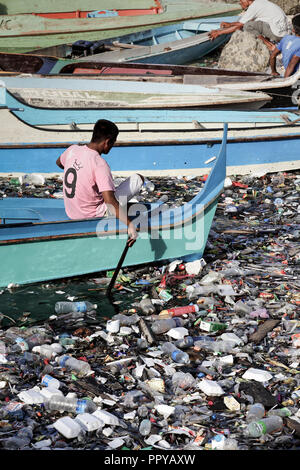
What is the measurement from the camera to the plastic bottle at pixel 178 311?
6.27 metres

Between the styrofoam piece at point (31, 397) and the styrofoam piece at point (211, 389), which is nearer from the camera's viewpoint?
the styrofoam piece at point (31, 397)

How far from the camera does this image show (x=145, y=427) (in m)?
4.57

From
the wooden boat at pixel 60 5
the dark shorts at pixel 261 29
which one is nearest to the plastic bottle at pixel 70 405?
the dark shorts at pixel 261 29

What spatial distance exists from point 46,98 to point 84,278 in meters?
5.27

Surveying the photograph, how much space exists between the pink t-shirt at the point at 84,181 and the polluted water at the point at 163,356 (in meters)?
0.85

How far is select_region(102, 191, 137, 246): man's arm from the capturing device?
623 centimetres

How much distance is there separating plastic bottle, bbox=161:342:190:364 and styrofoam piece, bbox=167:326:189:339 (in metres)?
0.17

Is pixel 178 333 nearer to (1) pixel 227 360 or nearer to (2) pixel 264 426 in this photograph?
(1) pixel 227 360

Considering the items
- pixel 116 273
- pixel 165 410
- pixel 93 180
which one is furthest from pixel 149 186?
pixel 165 410

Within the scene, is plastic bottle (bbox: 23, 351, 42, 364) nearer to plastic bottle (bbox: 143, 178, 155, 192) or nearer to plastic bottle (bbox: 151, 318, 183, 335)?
plastic bottle (bbox: 151, 318, 183, 335)

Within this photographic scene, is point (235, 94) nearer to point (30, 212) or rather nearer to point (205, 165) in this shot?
point (205, 165)

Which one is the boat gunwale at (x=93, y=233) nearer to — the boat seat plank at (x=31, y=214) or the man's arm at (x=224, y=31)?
the boat seat plank at (x=31, y=214)

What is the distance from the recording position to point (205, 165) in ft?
35.1

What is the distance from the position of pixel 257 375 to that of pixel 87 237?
2502mm
